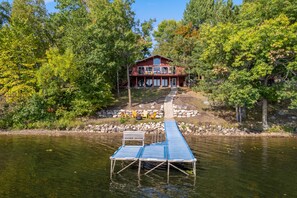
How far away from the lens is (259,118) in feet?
116

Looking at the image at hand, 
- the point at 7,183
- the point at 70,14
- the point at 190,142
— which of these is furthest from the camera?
the point at 70,14

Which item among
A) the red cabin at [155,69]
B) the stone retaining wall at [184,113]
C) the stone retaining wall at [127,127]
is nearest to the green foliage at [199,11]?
the red cabin at [155,69]

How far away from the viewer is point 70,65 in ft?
113

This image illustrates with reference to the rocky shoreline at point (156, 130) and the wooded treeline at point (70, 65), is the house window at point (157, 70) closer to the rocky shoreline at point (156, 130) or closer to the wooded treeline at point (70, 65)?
the wooded treeline at point (70, 65)

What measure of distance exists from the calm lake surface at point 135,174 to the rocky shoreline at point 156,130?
21.8 ft

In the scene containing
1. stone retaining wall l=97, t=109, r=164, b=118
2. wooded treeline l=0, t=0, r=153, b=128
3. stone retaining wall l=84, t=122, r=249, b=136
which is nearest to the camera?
stone retaining wall l=84, t=122, r=249, b=136

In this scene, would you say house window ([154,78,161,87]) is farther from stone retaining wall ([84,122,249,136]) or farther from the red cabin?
stone retaining wall ([84,122,249,136])

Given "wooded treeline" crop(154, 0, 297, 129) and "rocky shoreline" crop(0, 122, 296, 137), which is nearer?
"wooded treeline" crop(154, 0, 297, 129)

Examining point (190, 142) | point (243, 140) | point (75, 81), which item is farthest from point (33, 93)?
point (243, 140)

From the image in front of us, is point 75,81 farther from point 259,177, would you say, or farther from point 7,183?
point 259,177

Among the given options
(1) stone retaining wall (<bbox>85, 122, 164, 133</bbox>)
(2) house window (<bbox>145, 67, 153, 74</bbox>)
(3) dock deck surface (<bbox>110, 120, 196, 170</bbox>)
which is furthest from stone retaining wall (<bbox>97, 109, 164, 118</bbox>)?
(2) house window (<bbox>145, 67, 153, 74</bbox>)

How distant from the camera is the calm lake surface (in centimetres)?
1274

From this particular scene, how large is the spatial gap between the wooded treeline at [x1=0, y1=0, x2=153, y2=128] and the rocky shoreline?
2.19 meters

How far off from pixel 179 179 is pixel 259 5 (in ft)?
87.7
